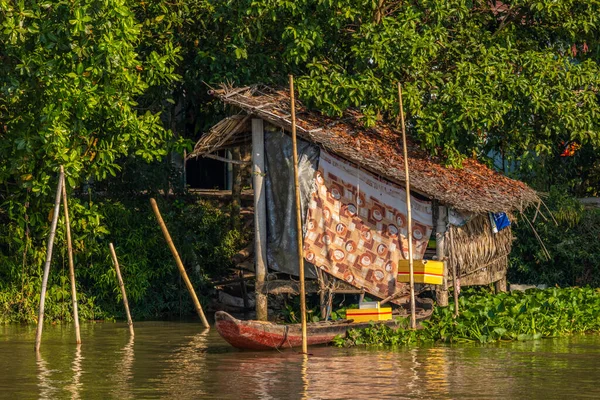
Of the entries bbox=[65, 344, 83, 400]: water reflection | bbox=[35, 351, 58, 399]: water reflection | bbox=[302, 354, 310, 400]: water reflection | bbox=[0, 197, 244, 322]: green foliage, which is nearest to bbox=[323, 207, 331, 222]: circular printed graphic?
bbox=[302, 354, 310, 400]: water reflection

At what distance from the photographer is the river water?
10992mm

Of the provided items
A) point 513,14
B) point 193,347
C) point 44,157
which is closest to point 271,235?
point 193,347

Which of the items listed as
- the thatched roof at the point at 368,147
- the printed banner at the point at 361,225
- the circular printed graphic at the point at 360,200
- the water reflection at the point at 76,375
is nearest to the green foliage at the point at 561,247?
the thatched roof at the point at 368,147

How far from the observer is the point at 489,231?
61.5 feet

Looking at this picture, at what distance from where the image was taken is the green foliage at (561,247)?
21.2 m

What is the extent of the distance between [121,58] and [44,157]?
193cm

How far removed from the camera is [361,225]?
17.1 m

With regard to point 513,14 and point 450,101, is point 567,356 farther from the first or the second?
→ point 513,14

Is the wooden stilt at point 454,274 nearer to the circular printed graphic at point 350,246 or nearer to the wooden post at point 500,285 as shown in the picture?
the circular printed graphic at point 350,246

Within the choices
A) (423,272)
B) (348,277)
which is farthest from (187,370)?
(348,277)

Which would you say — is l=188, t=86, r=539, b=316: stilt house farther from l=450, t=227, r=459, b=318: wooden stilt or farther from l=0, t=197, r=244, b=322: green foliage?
l=0, t=197, r=244, b=322: green foliage

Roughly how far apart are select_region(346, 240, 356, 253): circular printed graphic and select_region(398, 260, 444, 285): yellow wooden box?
4.28 feet

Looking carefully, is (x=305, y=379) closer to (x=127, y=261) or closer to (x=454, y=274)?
(x=454, y=274)

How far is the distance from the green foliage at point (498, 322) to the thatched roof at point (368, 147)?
157cm
